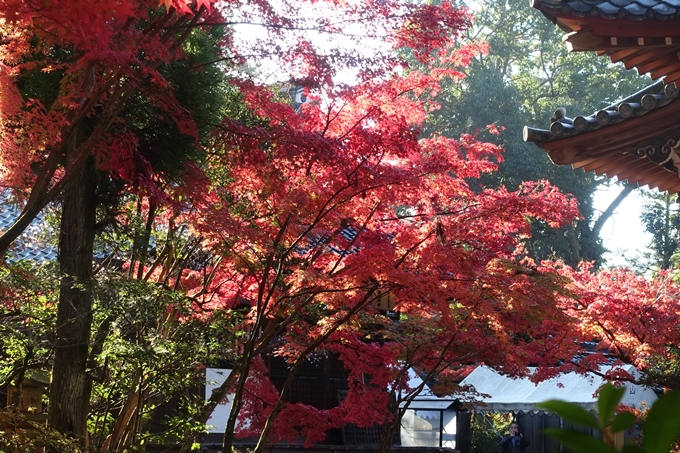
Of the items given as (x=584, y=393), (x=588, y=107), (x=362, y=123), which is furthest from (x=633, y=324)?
(x=588, y=107)

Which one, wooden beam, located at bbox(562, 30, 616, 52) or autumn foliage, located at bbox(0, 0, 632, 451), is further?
autumn foliage, located at bbox(0, 0, 632, 451)

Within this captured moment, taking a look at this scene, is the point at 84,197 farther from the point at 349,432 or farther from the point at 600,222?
the point at 600,222

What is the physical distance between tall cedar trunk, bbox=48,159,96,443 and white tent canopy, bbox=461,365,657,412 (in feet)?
29.9

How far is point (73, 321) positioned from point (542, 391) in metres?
10.9

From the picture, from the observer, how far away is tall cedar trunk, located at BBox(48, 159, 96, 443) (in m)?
5.96

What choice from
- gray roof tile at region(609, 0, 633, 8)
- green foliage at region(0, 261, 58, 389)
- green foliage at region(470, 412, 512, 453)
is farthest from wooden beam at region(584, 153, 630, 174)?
green foliage at region(470, 412, 512, 453)

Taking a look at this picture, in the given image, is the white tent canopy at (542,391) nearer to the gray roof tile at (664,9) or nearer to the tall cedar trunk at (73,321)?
the tall cedar trunk at (73,321)

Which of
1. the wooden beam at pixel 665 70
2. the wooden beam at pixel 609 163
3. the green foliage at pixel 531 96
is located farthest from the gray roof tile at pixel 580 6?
the green foliage at pixel 531 96

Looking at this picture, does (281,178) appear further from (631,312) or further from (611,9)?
(631,312)

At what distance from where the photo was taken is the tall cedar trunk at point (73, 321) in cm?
596

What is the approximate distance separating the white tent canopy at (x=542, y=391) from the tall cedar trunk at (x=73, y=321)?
29.9 ft

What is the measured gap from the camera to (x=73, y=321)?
6.04 meters

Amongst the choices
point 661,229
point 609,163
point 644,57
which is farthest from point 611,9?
point 661,229

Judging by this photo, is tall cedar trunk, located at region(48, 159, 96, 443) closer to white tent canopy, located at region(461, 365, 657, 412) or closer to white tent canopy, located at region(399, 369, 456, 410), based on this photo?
white tent canopy, located at region(461, 365, 657, 412)
